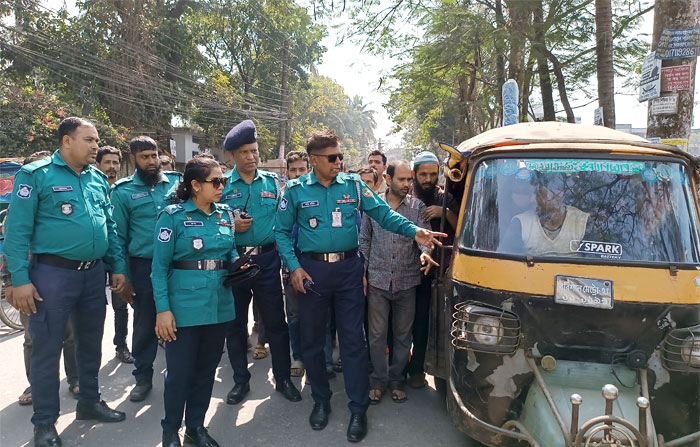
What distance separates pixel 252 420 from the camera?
3574 mm

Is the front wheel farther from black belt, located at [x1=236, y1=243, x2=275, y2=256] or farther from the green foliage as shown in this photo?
the green foliage

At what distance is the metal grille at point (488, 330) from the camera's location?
2553 mm

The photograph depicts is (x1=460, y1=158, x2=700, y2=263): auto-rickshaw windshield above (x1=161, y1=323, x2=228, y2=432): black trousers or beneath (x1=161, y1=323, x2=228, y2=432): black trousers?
above

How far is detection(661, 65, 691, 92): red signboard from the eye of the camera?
5125mm

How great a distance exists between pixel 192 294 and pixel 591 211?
2.55 meters

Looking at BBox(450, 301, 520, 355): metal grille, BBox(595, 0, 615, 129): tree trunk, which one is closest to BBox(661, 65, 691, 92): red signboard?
BBox(595, 0, 615, 129): tree trunk

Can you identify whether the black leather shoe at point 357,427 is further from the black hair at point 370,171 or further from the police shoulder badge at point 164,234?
the black hair at point 370,171

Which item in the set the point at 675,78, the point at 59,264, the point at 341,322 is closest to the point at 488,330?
the point at 341,322

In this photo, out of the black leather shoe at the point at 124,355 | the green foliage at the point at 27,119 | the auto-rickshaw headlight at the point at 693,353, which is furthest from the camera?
the green foliage at the point at 27,119

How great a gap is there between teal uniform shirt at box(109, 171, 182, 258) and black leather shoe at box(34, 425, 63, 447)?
1.46 m

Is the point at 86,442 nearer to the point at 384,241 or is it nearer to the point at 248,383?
the point at 248,383

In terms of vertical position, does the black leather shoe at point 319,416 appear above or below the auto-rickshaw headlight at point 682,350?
below

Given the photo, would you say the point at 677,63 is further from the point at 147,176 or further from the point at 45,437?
the point at 45,437

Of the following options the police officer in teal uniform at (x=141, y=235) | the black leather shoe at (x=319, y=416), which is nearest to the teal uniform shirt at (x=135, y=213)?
the police officer in teal uniform at (x=141, y=235)
